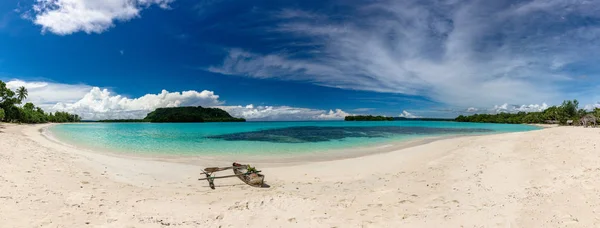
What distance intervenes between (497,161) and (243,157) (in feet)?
51.3

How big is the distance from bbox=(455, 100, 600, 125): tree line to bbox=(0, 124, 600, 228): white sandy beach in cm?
7106

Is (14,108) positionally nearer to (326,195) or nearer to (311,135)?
(311,135)

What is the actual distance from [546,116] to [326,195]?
125 meters

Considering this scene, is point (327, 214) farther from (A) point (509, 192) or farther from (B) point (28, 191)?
(B) point (28, 191)

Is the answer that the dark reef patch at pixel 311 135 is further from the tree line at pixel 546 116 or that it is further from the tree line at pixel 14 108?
the tree line at pixel 14 108

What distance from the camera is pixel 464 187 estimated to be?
9414 mm

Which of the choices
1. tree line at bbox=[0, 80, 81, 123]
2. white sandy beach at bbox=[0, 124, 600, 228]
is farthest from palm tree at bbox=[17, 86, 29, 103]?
white sandy beach at bbox=[0, 124, 600, 228]

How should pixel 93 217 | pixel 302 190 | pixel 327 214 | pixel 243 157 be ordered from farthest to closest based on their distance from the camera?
pixel 243 157, pixel 302 190, pixel 327 214, pixel 93 217

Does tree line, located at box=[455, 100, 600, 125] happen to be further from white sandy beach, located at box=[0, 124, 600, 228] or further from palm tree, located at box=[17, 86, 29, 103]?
palm tree, located at box=[17, 86, 29, 103]

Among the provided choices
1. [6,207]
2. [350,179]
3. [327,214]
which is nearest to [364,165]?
[350,179]

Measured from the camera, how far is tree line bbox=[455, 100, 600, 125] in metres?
80.2

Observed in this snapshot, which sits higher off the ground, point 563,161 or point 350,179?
point 563,161

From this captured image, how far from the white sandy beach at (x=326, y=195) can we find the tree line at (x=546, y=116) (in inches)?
2798

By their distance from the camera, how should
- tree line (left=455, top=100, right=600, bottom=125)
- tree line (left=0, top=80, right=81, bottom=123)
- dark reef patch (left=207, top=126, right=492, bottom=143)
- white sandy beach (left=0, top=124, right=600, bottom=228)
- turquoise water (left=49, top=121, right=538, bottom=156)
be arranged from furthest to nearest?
tree line (left=455, top=100, right=600, bottom=125) → tree line (left=0, top=80, right=81, bottom=123) → dark reef patch (left=207, top=126, right=492, bottom=143) → turquoise water (left=49, top=121, right=538, bottom=156) → white sandy beach (left=0, top=124, right=600, bottom=228)
